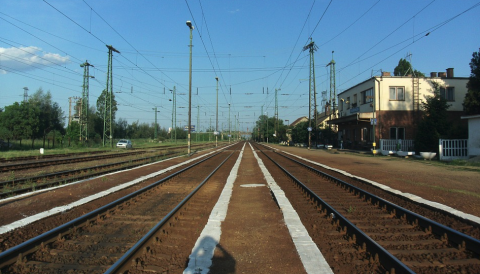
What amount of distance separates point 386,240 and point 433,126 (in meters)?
24.4

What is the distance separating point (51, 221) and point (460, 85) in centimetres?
4052

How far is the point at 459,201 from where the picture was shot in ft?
28.8

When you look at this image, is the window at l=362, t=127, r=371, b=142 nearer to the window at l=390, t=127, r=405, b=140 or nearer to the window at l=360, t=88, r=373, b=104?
the window at l=390, t=127, r=405, b=140

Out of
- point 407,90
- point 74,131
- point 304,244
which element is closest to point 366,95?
point 407,90

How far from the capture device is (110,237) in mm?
5688

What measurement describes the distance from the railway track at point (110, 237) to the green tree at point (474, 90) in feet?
84.7

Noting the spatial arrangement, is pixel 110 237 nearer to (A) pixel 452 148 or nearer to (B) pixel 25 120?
(A) pixel 452 148

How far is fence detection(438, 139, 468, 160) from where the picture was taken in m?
22.7

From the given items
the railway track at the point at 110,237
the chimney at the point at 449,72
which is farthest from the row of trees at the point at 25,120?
the chimney at the point at 449,72

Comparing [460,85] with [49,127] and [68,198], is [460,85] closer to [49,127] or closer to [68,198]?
[68,198]

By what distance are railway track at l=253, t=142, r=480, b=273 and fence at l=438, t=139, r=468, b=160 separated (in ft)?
58.0

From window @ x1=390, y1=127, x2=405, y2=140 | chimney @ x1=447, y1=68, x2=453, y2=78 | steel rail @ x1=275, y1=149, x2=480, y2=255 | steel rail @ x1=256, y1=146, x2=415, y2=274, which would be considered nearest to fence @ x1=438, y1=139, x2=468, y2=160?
window @ x1=390, y1=127, x2=405, y2=140

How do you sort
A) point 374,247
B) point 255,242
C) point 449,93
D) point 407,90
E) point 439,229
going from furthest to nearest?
point 407,90
point 449,93
point 439,229
point 255,242
point 374,247

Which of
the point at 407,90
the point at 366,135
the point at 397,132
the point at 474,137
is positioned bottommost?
the point at 474,137
